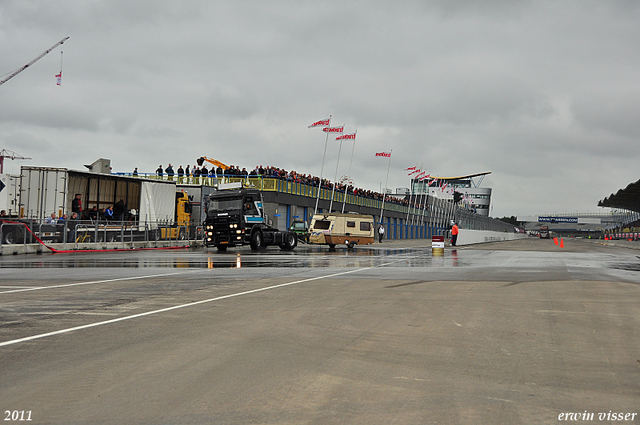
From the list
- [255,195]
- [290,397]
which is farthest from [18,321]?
[255,195]

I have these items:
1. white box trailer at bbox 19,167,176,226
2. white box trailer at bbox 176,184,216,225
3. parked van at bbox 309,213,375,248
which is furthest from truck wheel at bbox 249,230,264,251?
white box trailer at bbox 176,184,216,225

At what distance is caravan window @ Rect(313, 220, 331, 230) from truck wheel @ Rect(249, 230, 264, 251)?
252 inches

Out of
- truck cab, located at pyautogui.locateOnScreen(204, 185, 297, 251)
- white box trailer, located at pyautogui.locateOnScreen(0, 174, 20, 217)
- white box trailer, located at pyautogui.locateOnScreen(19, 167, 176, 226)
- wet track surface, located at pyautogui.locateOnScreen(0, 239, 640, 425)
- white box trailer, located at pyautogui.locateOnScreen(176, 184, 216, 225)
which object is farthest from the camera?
white box trailer, located at pyautogui.locateOnScreen(176, 184, 216, 225)

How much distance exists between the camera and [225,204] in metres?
30.5

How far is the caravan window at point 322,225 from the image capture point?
1448 inches

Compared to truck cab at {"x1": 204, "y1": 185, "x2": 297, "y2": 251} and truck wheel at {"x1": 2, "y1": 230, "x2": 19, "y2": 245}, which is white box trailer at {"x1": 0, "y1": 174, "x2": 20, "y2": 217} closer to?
truck wheel at {"x1": 2, "y1": 230, "x2": 19, "y2": 245}

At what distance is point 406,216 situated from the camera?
86.7m

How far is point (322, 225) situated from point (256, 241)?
23.4ft

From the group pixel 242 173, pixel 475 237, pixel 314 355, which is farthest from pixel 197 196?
pixel 314 355

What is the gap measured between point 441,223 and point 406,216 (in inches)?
346

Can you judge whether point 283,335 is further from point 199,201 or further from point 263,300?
point 199,201

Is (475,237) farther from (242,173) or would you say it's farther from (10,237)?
(10,237)

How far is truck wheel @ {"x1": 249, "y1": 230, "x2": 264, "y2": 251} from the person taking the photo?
30578 mm

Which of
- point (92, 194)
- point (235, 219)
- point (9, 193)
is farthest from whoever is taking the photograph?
point (92, 194)
